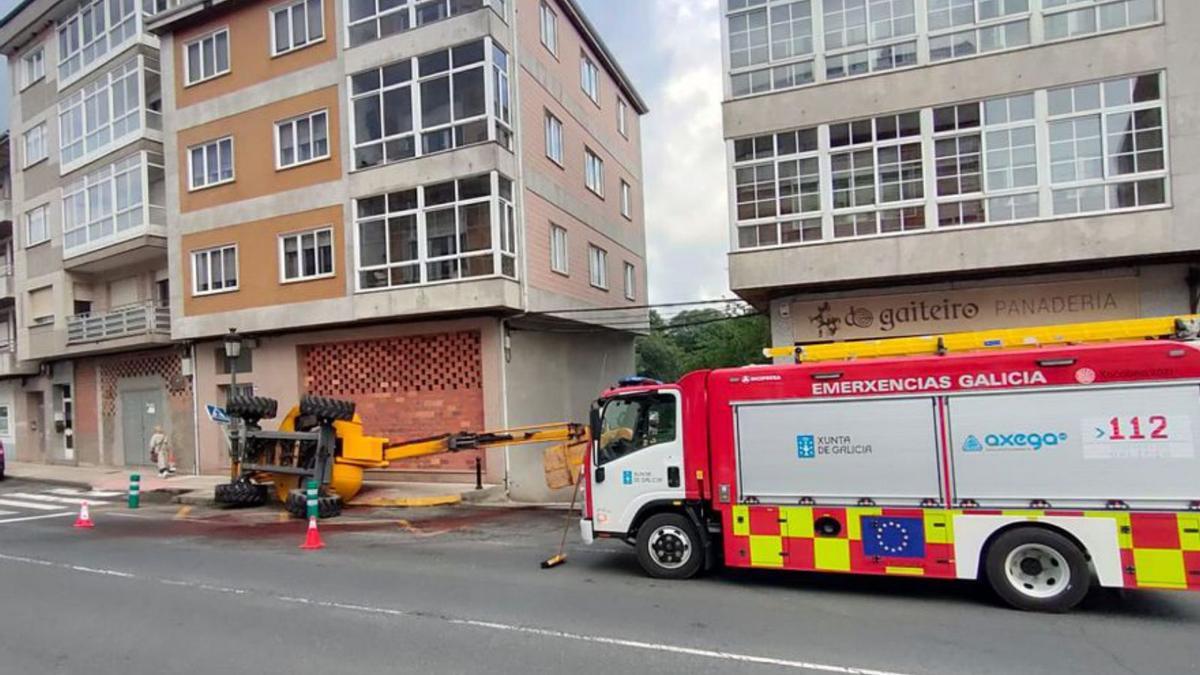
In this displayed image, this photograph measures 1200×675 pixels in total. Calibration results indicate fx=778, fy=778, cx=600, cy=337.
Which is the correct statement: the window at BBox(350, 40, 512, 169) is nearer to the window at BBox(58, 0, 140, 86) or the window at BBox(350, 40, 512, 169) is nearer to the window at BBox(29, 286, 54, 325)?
the window at BBox(58, 0, 140, 86)

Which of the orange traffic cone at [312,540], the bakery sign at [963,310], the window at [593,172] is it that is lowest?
the orange traffic cone at [312,540]

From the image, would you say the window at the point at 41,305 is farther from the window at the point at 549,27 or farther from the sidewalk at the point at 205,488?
the window at the point at 549,27

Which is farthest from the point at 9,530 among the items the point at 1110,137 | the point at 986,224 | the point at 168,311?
the point at 1110,137

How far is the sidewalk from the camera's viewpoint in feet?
53.5

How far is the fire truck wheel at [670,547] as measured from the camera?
28.2 ft

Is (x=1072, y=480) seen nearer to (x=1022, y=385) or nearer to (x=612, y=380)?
(x=1022, y=385)

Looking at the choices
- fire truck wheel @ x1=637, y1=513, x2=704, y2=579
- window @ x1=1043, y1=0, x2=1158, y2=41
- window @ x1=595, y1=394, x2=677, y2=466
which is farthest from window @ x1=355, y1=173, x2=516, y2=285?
window @ x1=1043, y1=0, x2=1158, y2=41

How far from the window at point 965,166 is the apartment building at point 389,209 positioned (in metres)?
6.26

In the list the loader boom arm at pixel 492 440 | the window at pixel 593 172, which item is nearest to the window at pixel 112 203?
the window at pixel 593 172

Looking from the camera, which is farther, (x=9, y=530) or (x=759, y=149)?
(x=759, y=149)

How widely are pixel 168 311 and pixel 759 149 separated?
18.1 meters

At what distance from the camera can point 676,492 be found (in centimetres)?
870

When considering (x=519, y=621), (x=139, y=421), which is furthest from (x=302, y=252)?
(x=519, y=621)

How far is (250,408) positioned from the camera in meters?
15.6
